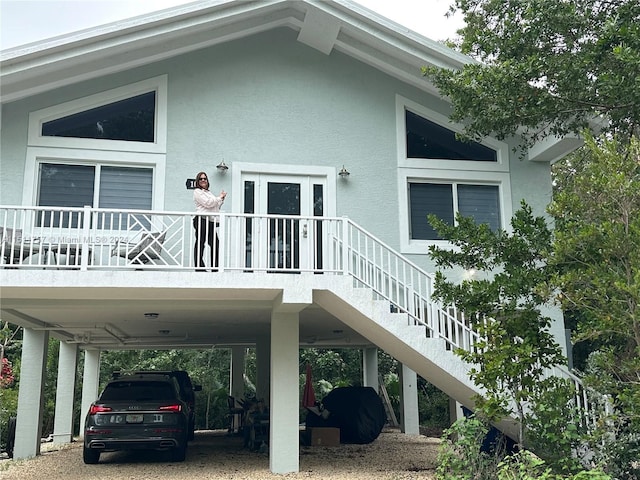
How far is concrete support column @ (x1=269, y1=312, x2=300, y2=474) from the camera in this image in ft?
31.7

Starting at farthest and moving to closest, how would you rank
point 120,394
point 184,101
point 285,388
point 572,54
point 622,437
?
point 184,101 < point 120,394 < point 285,388 < point 572,54 < point 622,437

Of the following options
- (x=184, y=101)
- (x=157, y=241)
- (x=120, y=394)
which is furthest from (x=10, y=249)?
(x=184, y=101)

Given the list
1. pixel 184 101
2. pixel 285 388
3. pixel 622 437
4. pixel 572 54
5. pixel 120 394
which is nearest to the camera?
pixel 622 437

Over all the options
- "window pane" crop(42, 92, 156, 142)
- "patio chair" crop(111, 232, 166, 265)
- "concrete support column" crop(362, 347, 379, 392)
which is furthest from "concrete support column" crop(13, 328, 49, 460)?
"concrete support column" crop(362, 347, 379, 392)

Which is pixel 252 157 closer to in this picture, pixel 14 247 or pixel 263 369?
pixel 14 247

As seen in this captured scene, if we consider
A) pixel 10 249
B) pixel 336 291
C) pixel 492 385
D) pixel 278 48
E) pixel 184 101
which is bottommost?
pixel 492 385

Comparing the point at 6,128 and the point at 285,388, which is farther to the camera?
the point at 6,128

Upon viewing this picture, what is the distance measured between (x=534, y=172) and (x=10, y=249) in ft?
29.3

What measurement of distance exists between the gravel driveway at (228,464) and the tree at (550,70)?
17.2ft

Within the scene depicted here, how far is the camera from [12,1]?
10.7 metres

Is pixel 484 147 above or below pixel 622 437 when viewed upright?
above

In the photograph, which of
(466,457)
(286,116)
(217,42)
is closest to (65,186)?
(217,42)

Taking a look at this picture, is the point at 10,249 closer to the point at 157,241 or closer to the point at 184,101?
the point at 157,241

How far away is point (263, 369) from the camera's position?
15.9 metres
